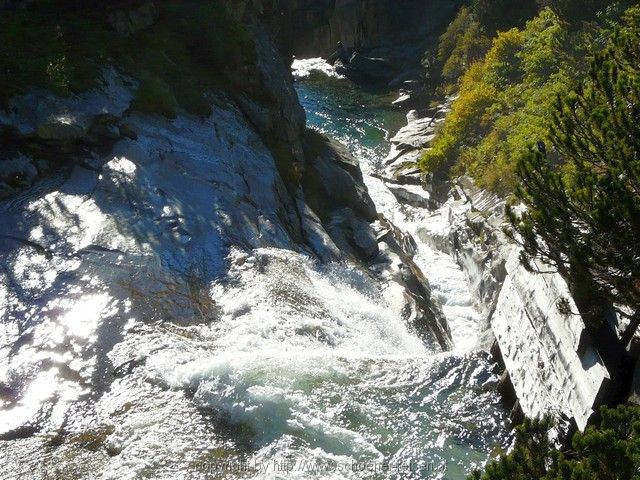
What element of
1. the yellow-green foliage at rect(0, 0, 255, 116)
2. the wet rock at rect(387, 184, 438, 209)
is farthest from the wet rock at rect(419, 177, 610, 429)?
the yellow-green foliage at rect(0, 0, 255, 116)

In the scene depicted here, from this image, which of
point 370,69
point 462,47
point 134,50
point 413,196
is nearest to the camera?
point 134,50

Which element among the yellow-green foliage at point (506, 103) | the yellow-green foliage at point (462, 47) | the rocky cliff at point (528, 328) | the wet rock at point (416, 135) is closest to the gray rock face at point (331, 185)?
the rocky cliff at point (528, 328)

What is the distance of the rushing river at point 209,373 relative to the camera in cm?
914

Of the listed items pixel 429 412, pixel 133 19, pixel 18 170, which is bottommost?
pixel 429 412

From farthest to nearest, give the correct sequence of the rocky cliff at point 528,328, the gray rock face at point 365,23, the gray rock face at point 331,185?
the gray rock face at point 365,23 → the gray rock face at point 331,185 → the rocky cliff at point 528,328

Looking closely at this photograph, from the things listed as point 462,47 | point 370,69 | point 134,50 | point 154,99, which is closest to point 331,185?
point 154,99

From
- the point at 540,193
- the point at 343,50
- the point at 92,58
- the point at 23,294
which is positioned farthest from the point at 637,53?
the point at 343,50

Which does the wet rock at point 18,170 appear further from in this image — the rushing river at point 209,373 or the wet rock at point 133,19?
the wet rock at point 133,19

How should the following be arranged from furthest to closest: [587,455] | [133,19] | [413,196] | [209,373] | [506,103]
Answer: [413,196] → [506,103] → [133,19] → [209,373] → [587,455]

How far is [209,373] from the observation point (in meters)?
10.6

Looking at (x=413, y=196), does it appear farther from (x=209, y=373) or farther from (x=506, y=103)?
(x=209, y=373)

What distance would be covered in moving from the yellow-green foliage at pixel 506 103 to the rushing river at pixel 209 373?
10641mm

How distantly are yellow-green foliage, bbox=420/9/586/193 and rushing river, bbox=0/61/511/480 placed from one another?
1064 cm

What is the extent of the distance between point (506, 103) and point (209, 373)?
22.2 metres
